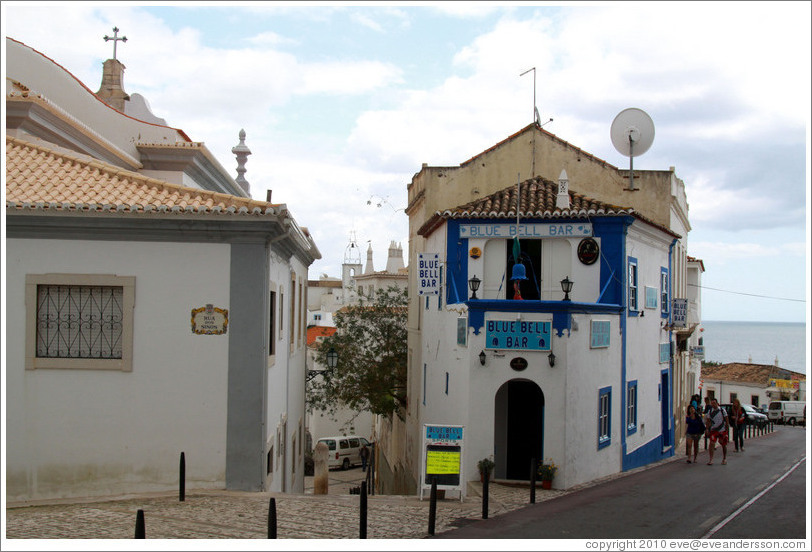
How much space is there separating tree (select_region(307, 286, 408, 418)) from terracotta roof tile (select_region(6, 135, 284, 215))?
16032 millimetres

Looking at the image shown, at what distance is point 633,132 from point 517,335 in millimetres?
9095

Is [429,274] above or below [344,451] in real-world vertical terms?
above

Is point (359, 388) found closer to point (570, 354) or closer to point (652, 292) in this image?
point (652, 292)

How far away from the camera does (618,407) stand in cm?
1744

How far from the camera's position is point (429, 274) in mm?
18453

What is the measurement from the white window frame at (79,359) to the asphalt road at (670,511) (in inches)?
235

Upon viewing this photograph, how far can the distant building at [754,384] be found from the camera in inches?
2267

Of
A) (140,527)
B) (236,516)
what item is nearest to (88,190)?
(236,516)

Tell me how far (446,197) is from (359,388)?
934 cm

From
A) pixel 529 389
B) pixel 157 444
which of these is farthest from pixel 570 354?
pixel 157 444

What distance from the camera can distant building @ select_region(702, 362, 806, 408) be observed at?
57594 mm

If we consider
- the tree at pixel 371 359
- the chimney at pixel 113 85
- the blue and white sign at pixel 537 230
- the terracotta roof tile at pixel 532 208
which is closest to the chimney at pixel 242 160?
the chimney at pixel 113 85

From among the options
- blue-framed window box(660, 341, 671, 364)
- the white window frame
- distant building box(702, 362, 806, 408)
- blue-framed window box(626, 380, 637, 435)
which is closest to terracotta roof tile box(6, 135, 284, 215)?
the white window frame

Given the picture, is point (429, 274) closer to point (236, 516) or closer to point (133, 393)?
point (133, 393)
